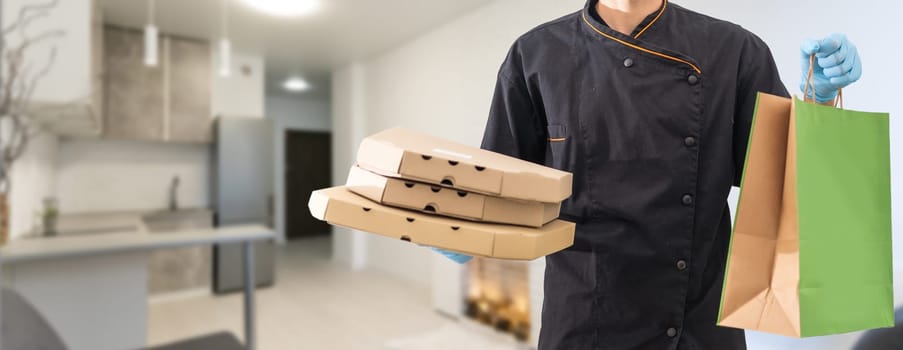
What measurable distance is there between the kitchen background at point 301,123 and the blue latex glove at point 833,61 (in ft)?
0.04

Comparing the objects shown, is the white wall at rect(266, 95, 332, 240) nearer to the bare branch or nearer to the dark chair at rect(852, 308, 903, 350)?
the bare branch

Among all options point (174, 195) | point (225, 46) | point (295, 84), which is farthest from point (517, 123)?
point (174, 195)

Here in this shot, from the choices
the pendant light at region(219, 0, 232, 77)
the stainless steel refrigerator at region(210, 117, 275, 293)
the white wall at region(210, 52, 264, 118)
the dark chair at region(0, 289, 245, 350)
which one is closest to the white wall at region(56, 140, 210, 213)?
the stainless steel refrigerator at region(210, 117, 275, 293)

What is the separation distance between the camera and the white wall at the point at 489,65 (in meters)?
0.24

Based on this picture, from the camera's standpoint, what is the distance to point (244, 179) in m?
1.24

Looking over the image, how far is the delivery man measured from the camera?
23 cm

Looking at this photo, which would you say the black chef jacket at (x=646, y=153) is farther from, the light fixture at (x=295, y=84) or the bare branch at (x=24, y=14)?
the bare branch at (x=24, y=14)

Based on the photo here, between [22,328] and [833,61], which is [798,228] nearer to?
[833,61]

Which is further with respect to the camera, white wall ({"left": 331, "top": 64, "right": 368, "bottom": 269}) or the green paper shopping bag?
white wall ({"left": 331, "top": 64, "right": 368, "bottom": 269})

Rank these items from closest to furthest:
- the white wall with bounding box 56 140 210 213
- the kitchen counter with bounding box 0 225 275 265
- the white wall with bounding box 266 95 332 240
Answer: the white wall with bounding box 266 95 332 240 < the kitchen counter with bounding box 0 225 275 265 < the white wall with bounding box 56 140 210 213

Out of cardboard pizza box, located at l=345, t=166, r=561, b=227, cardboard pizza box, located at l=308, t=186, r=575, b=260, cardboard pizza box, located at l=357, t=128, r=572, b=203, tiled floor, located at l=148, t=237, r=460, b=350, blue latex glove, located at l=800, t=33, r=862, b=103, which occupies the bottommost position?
tiled floor, located at l=148, t=237, r=460, b=350

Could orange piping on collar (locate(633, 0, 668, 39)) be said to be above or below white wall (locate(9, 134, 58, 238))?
above

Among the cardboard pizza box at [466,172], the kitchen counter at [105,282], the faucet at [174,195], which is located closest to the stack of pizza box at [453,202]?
the cardboard pizza box at [466,172]

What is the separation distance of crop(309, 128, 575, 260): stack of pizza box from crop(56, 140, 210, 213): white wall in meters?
1.54
